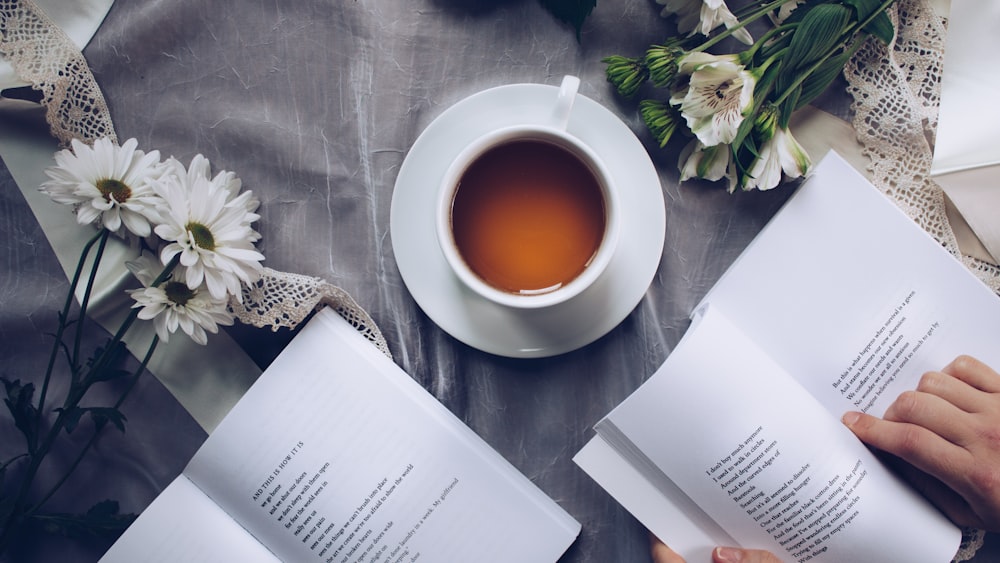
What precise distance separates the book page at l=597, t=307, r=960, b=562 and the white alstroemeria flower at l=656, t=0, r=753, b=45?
0.32 m

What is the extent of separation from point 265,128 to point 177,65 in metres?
0.14

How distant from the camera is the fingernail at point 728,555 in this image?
0.71 metres

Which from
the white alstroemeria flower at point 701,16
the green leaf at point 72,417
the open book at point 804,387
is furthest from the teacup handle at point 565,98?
the green leaf at point 72,417

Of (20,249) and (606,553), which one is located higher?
(20,249)

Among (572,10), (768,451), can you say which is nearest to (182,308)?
(572,10)

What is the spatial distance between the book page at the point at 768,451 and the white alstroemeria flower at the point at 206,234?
44cm

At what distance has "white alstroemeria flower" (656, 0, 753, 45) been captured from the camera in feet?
2.16

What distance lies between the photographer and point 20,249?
77 centimetres

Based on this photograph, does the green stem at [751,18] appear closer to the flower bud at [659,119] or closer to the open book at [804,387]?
the flower bud at [659,119]

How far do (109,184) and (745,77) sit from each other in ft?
2.30

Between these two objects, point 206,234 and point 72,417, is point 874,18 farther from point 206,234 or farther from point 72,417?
point 72,417

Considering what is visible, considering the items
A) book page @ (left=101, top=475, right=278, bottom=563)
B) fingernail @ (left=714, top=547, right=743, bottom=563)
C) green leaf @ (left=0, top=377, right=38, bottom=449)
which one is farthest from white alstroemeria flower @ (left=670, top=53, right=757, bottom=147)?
green leaf @ (left=0, top=377, right=38, bottom=449)

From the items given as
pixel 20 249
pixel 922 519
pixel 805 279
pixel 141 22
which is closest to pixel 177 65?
pixel 141 22

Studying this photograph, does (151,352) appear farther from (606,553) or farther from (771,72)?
(771,72)
